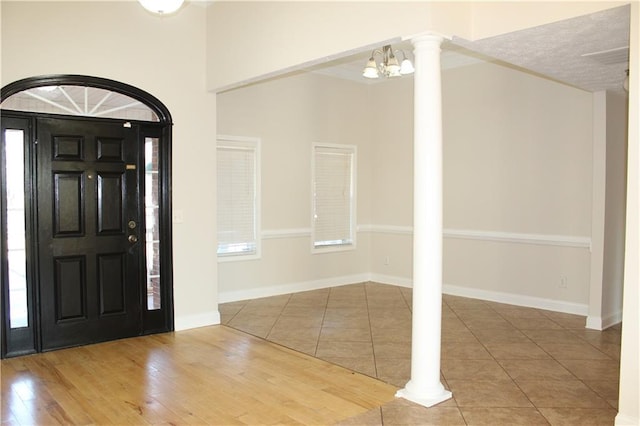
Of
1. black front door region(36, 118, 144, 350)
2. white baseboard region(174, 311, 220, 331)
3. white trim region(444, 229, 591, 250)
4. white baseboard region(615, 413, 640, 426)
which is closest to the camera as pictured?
white baseboard region(615, 413, 640, 426)

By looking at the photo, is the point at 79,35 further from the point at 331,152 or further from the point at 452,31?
the point at 331,152

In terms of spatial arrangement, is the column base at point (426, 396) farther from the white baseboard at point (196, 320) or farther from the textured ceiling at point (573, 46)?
the white baseboard at point (196, 320)

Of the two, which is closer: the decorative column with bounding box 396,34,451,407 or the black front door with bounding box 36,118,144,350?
the decorative column with bounding box 396,34,451,407

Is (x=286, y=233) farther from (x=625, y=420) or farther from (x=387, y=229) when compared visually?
(x=625, y=420)

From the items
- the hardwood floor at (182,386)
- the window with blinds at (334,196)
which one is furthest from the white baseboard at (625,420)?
the window with blinds at (334,196)

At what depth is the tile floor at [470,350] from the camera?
3375mm

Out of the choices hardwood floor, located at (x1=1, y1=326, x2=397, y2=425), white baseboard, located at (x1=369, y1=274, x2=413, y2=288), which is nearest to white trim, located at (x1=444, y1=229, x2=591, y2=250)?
white baseboard, located at (x1=369, y1=274, x2=413, y2=288)

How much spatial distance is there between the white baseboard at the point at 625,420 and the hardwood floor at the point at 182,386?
133cm

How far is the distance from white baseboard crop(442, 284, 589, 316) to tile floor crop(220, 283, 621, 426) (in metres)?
0.14

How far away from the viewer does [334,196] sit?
308 inches

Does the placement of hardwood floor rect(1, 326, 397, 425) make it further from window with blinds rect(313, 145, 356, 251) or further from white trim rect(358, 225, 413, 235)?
white trim rect(358, 225, 413, 235)

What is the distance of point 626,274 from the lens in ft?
9.98

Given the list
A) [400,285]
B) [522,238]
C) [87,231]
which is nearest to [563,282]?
[522,238]

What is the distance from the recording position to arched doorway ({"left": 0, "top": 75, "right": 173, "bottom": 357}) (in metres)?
4.44
